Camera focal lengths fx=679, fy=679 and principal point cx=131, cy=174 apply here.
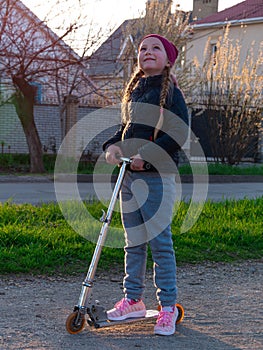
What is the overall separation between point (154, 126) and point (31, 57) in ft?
44.2

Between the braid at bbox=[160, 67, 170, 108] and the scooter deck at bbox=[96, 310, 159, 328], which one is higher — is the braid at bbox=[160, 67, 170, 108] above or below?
above

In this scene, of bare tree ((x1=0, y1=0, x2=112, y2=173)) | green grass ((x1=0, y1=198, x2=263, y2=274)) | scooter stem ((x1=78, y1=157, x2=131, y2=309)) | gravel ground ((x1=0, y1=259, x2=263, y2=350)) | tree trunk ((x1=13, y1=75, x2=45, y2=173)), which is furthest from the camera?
tree trunk ((x1=13, y1=75, x2=45, y2=173))

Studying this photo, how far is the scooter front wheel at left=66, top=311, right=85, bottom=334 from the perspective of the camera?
4242mm

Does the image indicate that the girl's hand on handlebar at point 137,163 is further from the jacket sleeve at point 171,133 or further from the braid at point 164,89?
the braid at point 164,89

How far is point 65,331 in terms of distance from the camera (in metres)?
4.36

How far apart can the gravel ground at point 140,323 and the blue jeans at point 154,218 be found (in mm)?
343

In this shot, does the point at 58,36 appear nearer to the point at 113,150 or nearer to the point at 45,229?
the point at 45,229

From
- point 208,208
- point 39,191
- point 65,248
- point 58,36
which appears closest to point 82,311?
point 65,248

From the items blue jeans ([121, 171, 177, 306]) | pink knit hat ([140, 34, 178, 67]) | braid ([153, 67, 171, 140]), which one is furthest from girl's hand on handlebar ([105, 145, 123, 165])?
pink knit hat ([140, 34, 178, 67])

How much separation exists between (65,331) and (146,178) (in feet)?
3.68

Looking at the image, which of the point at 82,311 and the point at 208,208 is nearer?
the point at 82,311

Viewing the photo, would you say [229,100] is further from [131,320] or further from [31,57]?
[131,320]

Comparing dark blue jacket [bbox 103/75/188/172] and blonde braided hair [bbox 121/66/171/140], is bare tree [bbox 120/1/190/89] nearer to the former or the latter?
blonde braided hair [bbox 121/66/171/140]

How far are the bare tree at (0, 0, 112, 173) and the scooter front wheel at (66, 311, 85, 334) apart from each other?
1360 cm
